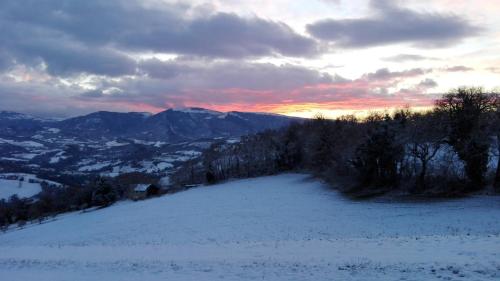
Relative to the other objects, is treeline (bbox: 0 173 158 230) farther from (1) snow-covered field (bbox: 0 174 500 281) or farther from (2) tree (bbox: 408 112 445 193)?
(2) tree (bbox: 408 112 445 193)

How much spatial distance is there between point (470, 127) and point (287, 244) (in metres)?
34.5

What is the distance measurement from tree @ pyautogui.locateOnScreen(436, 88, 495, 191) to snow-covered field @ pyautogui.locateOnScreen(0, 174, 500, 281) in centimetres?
690

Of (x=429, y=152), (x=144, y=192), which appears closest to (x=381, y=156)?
(x=429, y=152)

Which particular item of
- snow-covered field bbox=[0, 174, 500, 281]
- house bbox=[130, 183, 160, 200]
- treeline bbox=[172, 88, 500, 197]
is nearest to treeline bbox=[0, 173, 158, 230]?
house bbox=[130, 183, 160, 200]

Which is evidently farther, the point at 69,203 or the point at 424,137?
the point at 69,203

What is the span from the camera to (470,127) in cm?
5244

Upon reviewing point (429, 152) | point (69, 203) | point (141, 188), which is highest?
point (429, 152)

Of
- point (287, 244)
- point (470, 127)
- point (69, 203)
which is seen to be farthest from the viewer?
point (69, 203)

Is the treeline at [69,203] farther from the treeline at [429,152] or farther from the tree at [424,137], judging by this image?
the tree at [424,137]

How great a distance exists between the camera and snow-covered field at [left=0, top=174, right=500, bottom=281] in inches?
786

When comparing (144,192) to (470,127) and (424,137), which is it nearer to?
(424,137)

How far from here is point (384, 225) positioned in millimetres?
36562

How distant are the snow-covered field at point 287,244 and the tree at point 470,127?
690 centimetres

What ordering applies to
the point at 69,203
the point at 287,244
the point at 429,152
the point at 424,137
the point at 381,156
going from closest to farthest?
the point at 287,244 < the point at 424,137 < the point at 381,156 < the point at 429,152 < the point at 69,203
